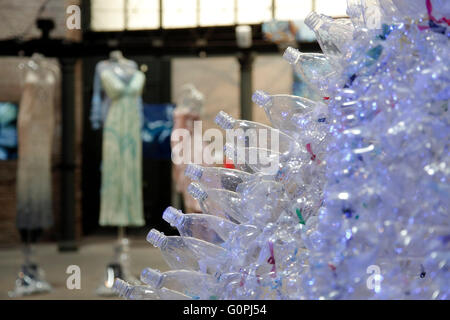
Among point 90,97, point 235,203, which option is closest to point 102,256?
point 90,97

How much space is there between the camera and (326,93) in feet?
3.67

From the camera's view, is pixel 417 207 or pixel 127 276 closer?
pixel 417 207

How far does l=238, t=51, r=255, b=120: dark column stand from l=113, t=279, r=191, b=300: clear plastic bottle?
5904mm

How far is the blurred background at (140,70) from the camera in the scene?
6953 mm

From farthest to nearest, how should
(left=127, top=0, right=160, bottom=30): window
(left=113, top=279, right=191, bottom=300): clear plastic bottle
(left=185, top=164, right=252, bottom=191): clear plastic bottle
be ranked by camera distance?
(left=127, top=0, right=160, bottom=30): window
(left=185, top=164, right=252, bottom=191): clear plastic bottle
(left=113, top=279, right=191, bottom=300): clear plastic bottle

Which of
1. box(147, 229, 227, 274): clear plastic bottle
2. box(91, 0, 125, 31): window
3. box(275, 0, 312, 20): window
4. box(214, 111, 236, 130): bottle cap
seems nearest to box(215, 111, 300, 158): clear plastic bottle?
box(214, 111, 236, 130): bottle cap

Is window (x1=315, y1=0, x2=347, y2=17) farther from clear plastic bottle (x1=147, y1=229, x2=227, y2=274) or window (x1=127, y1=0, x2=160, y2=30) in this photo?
clear plastic bottle (x1=147, y1=229, x2=227, y2=274)

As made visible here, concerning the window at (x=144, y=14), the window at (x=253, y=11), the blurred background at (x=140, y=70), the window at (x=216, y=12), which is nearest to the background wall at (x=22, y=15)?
the blurred background at (x=140, y=70)

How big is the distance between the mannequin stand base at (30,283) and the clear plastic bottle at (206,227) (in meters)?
3.94

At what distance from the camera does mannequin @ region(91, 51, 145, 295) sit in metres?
5.11

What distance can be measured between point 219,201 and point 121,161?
13.0 feet
